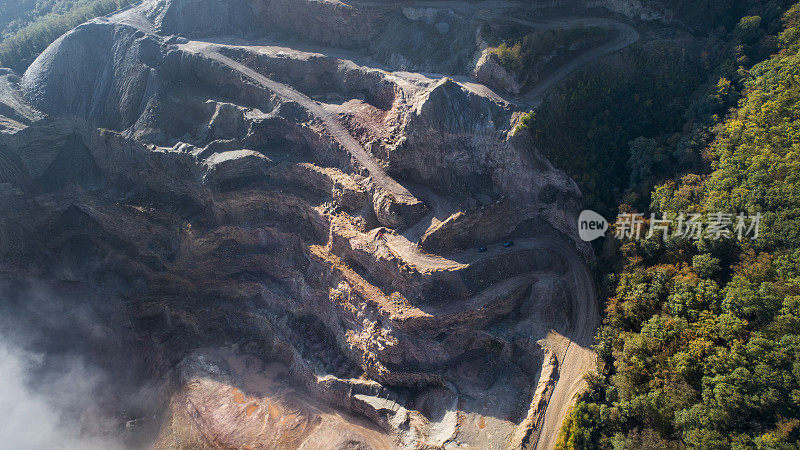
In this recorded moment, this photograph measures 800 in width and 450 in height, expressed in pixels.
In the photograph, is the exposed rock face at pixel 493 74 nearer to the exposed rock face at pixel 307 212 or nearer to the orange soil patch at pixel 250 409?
the exposed rock face at pixel 307 212

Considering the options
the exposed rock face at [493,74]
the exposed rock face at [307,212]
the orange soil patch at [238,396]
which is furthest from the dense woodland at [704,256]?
the orange soil patch at [238,396]

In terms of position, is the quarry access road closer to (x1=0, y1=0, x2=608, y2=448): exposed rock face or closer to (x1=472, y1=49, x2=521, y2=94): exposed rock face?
(x1=472, y1=49, x2=521, y2=94): exposed rock face

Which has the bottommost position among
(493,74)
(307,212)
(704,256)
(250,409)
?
(250,409)

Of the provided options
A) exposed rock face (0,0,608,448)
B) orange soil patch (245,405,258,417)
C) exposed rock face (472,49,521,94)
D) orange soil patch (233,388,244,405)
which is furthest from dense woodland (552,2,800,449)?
orange soil patch (233,388,244,405)

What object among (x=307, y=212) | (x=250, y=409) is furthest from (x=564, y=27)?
(x=250, y=409)

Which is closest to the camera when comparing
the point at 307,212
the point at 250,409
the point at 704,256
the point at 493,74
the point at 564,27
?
the point at 704,256

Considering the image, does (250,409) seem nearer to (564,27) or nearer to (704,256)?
(704,256)

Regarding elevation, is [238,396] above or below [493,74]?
below
